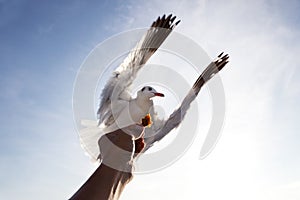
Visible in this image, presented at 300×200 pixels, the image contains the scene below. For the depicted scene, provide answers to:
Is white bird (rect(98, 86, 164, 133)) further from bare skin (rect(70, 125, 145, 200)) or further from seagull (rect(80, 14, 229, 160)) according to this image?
bare skin (rect(70, 125, 145, 200))

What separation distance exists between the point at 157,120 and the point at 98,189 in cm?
612

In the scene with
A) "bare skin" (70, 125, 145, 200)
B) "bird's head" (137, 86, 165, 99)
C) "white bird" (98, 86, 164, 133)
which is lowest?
"bare skin" (70, 125, 145, 200)

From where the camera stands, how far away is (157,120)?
7.47 meters

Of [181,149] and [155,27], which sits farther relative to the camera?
[155,27]

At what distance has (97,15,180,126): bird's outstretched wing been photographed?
22.2 feet

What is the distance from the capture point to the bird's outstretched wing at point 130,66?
267 inches

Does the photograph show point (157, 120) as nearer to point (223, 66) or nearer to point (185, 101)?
point (185, 101)

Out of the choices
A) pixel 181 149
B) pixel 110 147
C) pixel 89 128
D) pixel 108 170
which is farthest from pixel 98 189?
pixel 89 128

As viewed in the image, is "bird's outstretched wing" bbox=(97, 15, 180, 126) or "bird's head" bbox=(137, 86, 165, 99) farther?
"bird's head" bbox=(137, 86, 165, 99)

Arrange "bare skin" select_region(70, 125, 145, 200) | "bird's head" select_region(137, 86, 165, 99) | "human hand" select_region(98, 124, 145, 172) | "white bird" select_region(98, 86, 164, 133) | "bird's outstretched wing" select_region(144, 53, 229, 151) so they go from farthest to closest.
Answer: "bird's head" select_region(137, 86, 165, 99), "bird's outstretched wing" select_region(144, 53, 229, 151), "white bird" select_region(98, 86, 164, 133), "human hand" select_region(98, 124, 145, 172), "bare skin" select_region(70, 125, 145, 200)

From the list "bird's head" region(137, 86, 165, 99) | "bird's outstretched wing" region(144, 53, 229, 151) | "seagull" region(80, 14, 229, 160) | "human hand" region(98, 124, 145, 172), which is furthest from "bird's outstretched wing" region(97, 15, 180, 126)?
"human hand" region(98, 124, 145, 172)

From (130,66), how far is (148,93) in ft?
2.77

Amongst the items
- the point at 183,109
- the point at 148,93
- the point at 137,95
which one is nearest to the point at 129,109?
the point at 137,95

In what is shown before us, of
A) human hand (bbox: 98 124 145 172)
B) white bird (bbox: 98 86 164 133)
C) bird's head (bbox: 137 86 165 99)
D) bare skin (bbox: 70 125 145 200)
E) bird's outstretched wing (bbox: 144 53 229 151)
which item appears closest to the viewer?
bare skin (bbox: 70 125 145 200)
